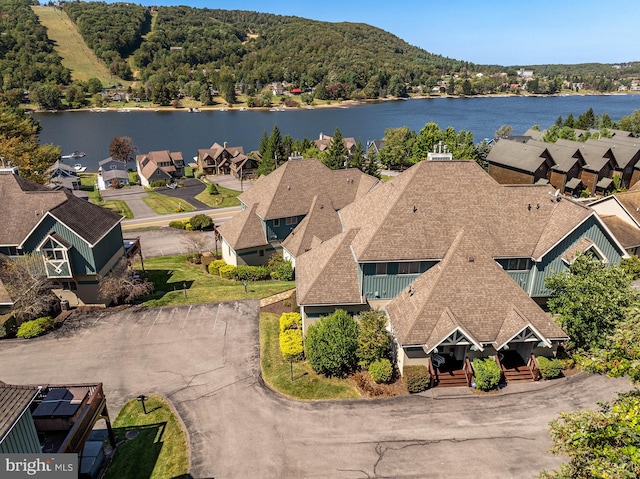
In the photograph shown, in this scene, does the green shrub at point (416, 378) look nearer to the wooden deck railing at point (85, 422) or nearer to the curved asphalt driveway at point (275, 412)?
the curved asphalt driveway at point (275, 412)

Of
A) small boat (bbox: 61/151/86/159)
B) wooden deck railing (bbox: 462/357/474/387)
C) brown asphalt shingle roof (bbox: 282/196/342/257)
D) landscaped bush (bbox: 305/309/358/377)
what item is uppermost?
brown asphalt shingle roof (bbox: 282/196/342/257)

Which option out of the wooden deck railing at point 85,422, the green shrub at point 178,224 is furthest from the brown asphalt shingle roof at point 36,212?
the green shrub at point 178,224

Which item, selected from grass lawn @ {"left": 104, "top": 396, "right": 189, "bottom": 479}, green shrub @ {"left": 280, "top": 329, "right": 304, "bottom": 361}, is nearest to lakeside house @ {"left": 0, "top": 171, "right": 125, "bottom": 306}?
grass lawn @ {"left": 104, "top": 396, "right": 189, "bottom": 479}

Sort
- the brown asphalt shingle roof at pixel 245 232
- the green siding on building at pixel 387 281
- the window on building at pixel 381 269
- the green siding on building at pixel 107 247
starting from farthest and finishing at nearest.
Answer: the brown asphalt shingle roof at pixel 245 232, the green siding on building at pixel 107 247, the green siding on building at pixel 387 281, the window on building at pixel 381 269

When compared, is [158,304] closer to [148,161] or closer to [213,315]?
[213,315]

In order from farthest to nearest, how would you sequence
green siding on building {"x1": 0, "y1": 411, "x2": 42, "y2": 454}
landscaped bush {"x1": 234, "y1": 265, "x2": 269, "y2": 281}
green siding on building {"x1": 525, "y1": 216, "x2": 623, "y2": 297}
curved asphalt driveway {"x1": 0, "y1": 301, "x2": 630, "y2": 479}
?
landscaped bush {"x1": 234, "y1": 265, "x2": 269, "y2": 281} < green siding on building {"x1": 525, "y1": 216, "x2": 623, "y2": 297} < curved asphalt driveway {"x1": 0, "y1": 301, "x2": 630, "y2": 479} < green siding on building {"x1": 0, "y1": 411, "x2": 42, "y2": 454}

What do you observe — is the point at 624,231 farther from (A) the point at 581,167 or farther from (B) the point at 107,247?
(B) the point at 107,247

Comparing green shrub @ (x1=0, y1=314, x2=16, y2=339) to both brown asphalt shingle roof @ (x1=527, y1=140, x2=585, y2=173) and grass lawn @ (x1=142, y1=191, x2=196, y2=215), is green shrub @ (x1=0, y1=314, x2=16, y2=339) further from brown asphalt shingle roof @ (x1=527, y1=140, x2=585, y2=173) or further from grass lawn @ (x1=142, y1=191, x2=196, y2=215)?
brown asphalt shingle roof @ (x1=527, y1=140, x2=585, y2=173)
